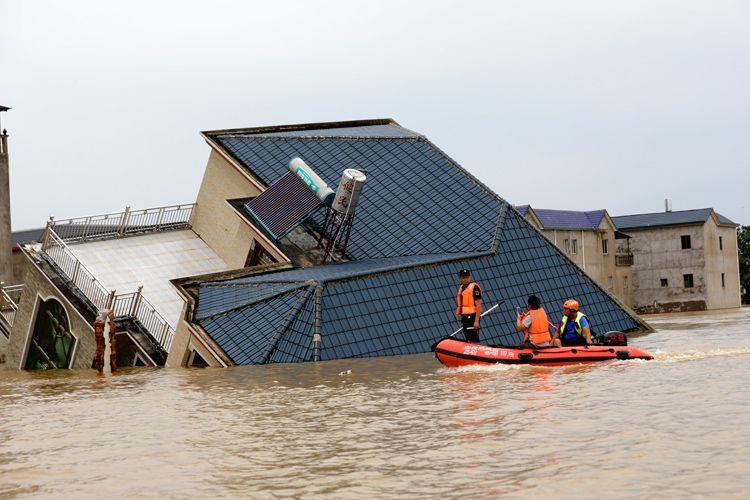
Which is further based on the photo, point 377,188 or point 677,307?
point 677,307

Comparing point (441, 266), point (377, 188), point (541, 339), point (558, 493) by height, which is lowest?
point (558, 493)

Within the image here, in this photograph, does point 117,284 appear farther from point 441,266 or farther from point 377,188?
point 441,266

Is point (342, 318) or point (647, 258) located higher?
point (647, 258)

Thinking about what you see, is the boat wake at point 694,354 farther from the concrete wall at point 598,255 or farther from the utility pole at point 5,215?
the concrete wall at point 598,255

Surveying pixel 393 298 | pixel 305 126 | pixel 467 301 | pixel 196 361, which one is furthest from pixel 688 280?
pixel 467 301

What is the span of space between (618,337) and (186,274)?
2235cm

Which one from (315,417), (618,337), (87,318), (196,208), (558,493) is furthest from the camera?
(196,208)

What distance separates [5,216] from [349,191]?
119ft

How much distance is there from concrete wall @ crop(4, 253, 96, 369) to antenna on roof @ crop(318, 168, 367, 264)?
29.0ft

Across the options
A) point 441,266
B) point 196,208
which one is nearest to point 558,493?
point 441,266

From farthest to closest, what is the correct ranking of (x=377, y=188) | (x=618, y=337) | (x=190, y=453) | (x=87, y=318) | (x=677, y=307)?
(x=677, y=307) < (x=377, y=188) < (x=87, y=318) < (x=618, y=337) < (x=190, y=453)

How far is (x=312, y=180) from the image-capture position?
37719 millimetres

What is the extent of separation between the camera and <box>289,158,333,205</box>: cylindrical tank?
37.4 meters

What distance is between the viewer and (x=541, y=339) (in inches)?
942
